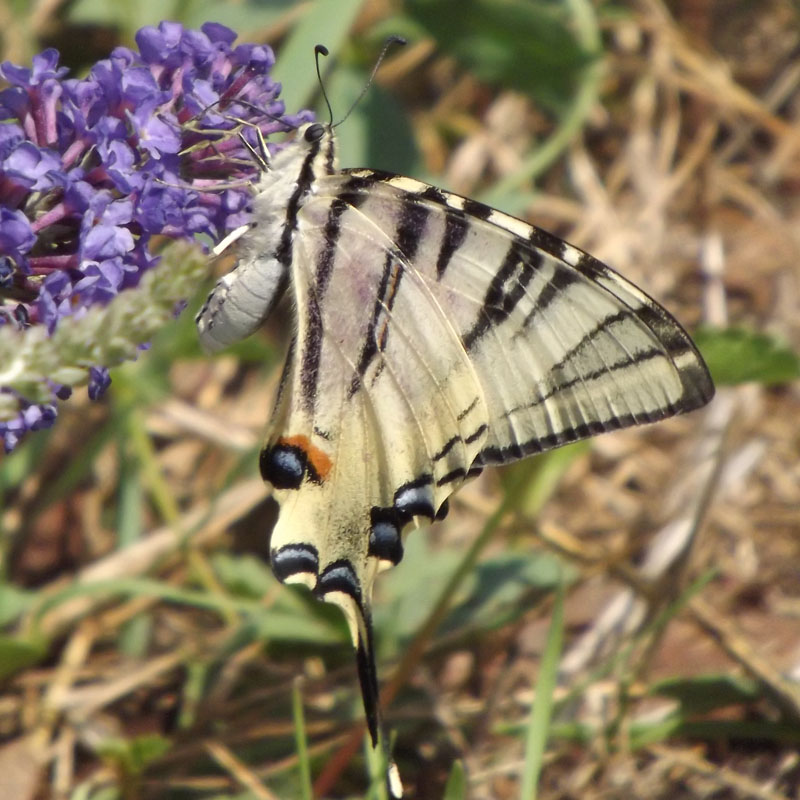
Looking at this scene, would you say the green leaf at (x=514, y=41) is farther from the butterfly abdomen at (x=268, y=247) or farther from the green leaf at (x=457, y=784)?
the green leaf at (x=457, y=784)

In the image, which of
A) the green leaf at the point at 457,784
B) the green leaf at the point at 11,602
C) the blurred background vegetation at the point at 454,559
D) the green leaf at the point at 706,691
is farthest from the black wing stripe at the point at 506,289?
the green leaf at the point at 11,602

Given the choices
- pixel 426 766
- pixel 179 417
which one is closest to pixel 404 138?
pixel 179 417

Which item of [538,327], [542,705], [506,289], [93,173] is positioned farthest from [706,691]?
[93,173]

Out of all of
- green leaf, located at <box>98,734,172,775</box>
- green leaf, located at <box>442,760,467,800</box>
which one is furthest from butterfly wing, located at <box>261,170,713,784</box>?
green leaf, located at <box>98,734,172,775</box>

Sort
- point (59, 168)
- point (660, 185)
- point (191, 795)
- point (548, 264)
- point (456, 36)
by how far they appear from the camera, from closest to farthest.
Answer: point (59, 168) < point (548, 264) < point (191, 795) < point (456, 36) < point (660, 185)

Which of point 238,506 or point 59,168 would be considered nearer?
point 59,168

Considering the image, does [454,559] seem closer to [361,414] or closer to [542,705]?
[542,705]

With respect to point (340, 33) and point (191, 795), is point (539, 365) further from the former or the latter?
point (191, 795)
